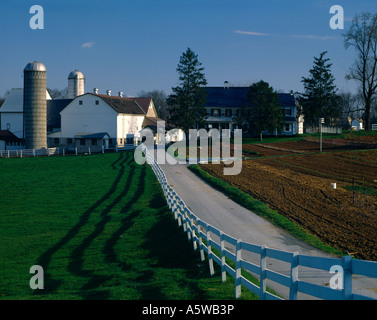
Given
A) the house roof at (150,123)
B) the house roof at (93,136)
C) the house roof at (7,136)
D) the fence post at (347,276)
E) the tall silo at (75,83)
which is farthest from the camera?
the tall silo at (75,83)

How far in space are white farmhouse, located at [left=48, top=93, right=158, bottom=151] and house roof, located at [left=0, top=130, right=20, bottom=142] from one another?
527cm

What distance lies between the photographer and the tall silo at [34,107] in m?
64.0

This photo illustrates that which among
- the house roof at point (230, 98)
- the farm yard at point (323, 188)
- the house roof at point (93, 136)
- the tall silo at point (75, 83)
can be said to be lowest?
the farm yard at point (323, 188)

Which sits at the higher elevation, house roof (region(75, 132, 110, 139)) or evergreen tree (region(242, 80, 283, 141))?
evergreen tree (region(242, 80, 283, 141))

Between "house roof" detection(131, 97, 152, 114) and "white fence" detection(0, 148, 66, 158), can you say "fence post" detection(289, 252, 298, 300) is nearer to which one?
"white fence" detection(0, 148, 66, 158)

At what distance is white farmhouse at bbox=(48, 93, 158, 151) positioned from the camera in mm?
67250

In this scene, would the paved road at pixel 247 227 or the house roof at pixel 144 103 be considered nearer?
the paved road at pixel 247 227

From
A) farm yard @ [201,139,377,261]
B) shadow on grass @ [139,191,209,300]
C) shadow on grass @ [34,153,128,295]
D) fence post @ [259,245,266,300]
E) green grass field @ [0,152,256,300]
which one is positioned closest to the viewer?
fence post @ [259,245,266,300]

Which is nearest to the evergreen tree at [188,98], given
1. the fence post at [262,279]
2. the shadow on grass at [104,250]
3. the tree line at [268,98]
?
the tree line at [268,98]

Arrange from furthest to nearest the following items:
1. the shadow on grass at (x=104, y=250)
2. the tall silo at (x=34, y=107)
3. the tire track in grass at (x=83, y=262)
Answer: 1. the tall silo at (x=34, y=107)
2. the shadow on grass at (x=104, y=250)
3. the tire track in grass at (x=83, y=262)

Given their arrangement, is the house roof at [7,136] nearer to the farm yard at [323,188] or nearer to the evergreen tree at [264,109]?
the evergreen tree at [264,109]

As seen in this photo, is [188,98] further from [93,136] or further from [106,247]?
[106,247]

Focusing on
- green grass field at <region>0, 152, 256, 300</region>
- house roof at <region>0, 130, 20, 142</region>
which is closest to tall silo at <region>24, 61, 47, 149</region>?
house roof at <region>0, 130, 20, 142</region>

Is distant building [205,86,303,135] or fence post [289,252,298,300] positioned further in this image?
distant building [205,86,303,135]
